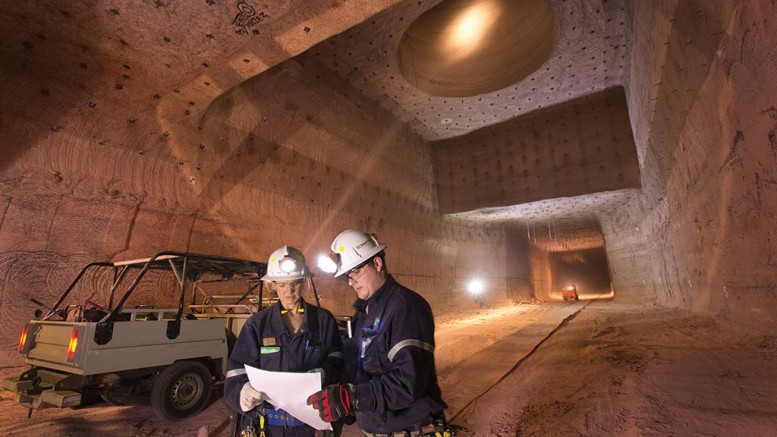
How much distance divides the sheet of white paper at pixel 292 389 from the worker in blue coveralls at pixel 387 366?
82 millimetres

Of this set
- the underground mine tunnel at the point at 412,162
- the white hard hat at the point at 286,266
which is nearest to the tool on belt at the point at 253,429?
the white hard hat at the point at 286,266

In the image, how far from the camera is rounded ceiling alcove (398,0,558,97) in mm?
10938

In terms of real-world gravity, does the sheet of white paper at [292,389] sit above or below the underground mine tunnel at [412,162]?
below

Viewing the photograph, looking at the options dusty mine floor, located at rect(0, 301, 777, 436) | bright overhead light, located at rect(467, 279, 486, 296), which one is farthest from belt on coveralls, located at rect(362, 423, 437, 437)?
bright overhead light, located at rect(467, 279, 486, 296)

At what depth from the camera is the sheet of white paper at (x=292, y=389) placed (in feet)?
6.36

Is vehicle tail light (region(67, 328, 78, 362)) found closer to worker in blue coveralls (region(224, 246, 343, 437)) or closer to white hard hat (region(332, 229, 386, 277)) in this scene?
worker in blue coveralls (region(224, 246, 343, 437))

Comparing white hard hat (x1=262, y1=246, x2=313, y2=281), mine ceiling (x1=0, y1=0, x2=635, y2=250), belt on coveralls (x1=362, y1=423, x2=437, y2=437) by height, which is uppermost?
mine ceiling (x1=0, y1=0, x2=635, y2=250)

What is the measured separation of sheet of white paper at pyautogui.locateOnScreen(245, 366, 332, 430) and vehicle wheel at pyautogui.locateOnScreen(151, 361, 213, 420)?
2.84m

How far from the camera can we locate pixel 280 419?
2363mm

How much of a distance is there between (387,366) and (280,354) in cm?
86

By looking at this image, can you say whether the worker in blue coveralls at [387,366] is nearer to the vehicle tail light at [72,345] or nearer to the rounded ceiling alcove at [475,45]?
the vehicle tail light at [72,345]

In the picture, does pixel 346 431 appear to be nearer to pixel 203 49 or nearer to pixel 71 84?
pixel 203 49

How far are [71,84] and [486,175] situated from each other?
523 inches

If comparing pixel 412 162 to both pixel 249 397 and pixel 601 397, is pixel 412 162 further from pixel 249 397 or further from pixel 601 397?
pixel 249 397
